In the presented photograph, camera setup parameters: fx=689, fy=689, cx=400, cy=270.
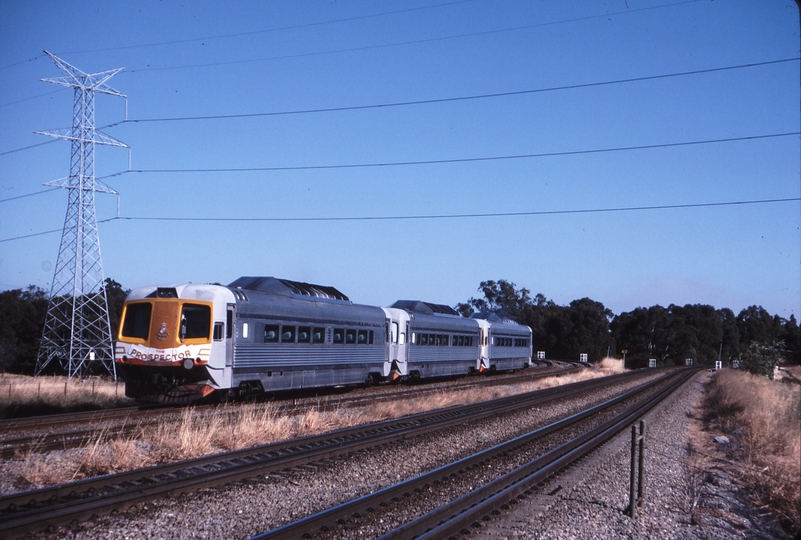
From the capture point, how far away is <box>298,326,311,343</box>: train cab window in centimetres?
2034

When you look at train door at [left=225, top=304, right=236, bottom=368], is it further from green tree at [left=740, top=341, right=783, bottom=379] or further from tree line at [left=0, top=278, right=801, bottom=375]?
green tree at [left=740, top=341, right=783, bottom=379]

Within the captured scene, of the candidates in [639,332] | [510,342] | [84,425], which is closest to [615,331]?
[639,332]

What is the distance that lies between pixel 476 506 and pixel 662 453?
7341mm

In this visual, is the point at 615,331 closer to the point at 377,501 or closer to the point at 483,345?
the point at 483,345

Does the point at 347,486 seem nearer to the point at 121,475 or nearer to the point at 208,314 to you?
the point at 121,475

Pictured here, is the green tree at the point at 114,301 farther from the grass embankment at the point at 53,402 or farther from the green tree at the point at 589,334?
the green tree at the point at 589,334

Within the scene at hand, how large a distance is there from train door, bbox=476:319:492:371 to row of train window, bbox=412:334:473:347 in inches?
60.1

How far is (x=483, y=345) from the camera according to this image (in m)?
37.8

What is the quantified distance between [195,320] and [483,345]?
23.4 metres

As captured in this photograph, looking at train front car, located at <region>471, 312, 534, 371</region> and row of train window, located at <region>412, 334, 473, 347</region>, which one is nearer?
row of train window, located at <region>412, 334, 473, 347</region>

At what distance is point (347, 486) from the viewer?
971 centimetres

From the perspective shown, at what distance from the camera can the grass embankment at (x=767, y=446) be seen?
8766 millimetres

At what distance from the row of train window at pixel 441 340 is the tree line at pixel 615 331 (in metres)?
14.0

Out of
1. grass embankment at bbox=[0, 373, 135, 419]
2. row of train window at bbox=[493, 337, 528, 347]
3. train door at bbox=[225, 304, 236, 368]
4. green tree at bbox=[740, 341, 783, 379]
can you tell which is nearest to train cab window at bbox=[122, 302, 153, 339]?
train door at bbox=[225, 304, 236, 368]
